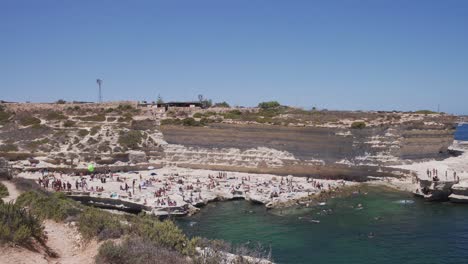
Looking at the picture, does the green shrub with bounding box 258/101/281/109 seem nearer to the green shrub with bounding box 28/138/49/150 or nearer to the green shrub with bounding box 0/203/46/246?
the green shrub with bounding box 28/138/49/150

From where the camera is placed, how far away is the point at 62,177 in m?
39.8

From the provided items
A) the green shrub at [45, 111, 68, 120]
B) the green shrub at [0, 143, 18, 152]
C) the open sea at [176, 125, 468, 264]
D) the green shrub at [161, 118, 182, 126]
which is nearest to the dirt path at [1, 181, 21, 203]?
the open sea at [176, 125, 468, 264]

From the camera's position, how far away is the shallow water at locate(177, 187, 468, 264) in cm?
2183

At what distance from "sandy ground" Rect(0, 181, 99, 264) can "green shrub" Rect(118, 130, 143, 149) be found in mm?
32472

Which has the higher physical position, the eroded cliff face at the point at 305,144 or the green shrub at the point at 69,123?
the green shrub at the point at 69,123

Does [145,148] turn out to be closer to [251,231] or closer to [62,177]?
[62,177]

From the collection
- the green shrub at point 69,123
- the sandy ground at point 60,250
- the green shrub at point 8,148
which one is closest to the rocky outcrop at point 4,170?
the green shrub at point 8,148

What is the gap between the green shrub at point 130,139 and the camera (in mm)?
49281

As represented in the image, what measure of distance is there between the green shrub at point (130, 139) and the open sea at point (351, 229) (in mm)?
18952

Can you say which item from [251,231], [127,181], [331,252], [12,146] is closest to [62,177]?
[127,181]

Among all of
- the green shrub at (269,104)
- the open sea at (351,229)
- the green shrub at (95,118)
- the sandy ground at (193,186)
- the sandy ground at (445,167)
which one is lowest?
the open sea at (351,229)

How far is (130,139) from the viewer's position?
50094 mm

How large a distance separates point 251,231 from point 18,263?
631 inches

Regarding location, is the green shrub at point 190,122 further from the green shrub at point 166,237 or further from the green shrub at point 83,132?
the green shrub at point 166,237
